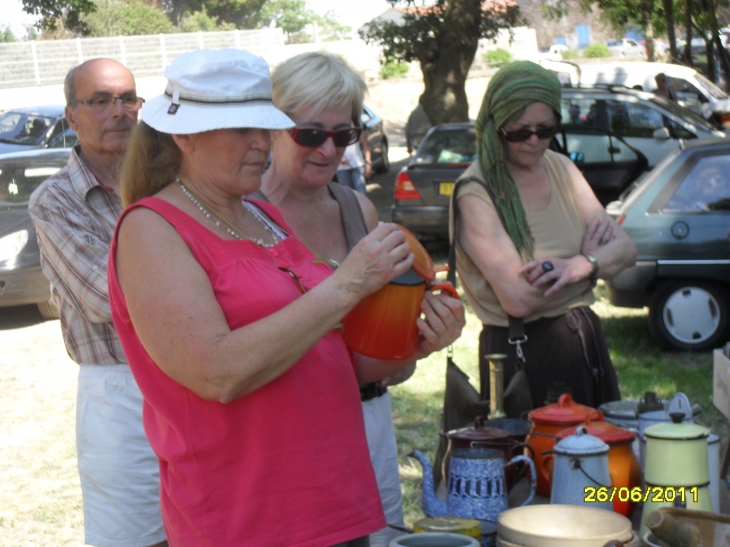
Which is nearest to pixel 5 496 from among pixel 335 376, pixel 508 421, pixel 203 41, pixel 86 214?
pixel 86 214

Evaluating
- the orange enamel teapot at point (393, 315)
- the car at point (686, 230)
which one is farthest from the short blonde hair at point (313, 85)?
the car at point (686, 230)

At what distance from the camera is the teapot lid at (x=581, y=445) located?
6.10 ft

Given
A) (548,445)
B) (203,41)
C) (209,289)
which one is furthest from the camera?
(203,41)

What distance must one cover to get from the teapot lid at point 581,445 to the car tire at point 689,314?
497 centimetres

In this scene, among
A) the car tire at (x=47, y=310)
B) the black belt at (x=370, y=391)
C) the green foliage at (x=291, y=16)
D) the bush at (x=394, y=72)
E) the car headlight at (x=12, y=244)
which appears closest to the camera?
the black belt at (x=370, y=391)

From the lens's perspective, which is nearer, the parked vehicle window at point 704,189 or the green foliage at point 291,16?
the parked vehicle window at point 704,189

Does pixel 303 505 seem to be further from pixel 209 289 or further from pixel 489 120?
pixel 489 120

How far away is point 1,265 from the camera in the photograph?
8.29 meters

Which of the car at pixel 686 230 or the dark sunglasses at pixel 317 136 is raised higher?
the dark sunglasses at pixel 317 136

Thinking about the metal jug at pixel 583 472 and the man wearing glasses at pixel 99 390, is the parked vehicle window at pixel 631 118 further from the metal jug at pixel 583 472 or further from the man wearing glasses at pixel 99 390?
the metal jug at pixel 583 472

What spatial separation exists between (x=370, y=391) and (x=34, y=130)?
12425 millimetres

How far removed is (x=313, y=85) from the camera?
223 centimetres

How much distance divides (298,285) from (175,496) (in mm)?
455
